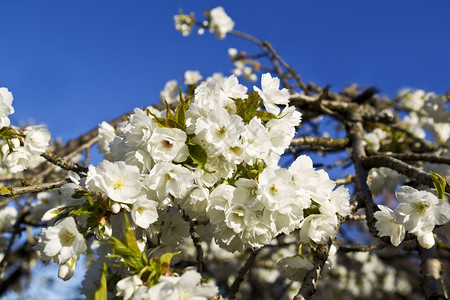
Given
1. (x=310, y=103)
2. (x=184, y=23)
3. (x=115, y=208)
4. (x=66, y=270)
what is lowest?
(x=66, y=270)

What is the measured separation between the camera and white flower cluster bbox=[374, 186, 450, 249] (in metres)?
1.24

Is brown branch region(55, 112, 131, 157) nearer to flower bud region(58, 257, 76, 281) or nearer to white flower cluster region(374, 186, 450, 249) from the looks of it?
flower bud region(58, 257, 76, 281)

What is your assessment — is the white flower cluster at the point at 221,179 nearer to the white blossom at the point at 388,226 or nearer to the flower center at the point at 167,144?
the flower center at the point at 167,144

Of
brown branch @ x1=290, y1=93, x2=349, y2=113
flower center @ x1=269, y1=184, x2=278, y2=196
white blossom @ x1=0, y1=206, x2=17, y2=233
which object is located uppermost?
brown branch @ x1=290, y1=93, x2=349, y2=113

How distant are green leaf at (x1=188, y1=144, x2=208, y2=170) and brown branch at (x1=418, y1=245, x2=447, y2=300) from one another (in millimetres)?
1303

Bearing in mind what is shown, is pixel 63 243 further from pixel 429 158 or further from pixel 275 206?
pixel 429 158

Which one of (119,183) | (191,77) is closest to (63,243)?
(119,183)

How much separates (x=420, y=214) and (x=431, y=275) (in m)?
0.89

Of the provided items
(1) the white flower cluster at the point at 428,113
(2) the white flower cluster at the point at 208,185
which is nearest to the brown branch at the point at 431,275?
(2) the white flower cluster at the point at 208,185

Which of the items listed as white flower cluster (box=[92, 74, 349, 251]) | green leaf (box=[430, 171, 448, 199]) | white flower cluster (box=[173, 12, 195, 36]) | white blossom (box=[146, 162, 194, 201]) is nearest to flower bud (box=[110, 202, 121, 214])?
white flower cluster (box=[92, 74, 349, 251])

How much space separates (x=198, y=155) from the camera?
1313mm

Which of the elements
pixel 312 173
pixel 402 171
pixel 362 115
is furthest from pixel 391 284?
pixel 312 173

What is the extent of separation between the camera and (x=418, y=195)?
126 centimetres

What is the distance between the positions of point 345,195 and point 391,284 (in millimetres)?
8426
